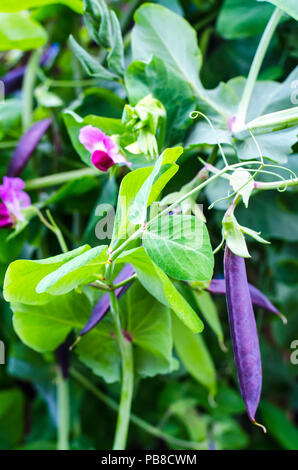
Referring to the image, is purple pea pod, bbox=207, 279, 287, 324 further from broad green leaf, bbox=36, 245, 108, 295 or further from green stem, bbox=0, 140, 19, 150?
green stem, bbox=0, 140, 19, 150

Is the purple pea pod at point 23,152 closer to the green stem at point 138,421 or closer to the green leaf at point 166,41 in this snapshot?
the green leaf at point 166,41

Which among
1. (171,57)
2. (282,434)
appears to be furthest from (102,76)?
(282,434)

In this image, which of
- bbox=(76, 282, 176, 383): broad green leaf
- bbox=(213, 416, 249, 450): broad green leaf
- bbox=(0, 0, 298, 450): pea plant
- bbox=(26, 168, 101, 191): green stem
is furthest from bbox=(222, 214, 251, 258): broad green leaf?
bbox=(213, 416, 249, 450): broad green leaf

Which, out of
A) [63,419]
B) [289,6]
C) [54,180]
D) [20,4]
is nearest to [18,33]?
[20,4]

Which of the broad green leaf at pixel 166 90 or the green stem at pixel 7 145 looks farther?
the green stem at pixel 7 145

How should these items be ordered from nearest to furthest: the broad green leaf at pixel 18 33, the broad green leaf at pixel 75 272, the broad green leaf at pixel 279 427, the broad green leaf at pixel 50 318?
the broad green leaf at pixel 75 272, the broad green leaf at pixel 50 318, the broad green leaf at pixel 18 33, the broad green leaf at pixel 279 427

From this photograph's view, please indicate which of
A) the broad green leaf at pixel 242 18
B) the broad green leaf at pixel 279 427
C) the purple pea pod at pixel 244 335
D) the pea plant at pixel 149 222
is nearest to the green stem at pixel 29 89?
the pea plant at pixel 149 222
